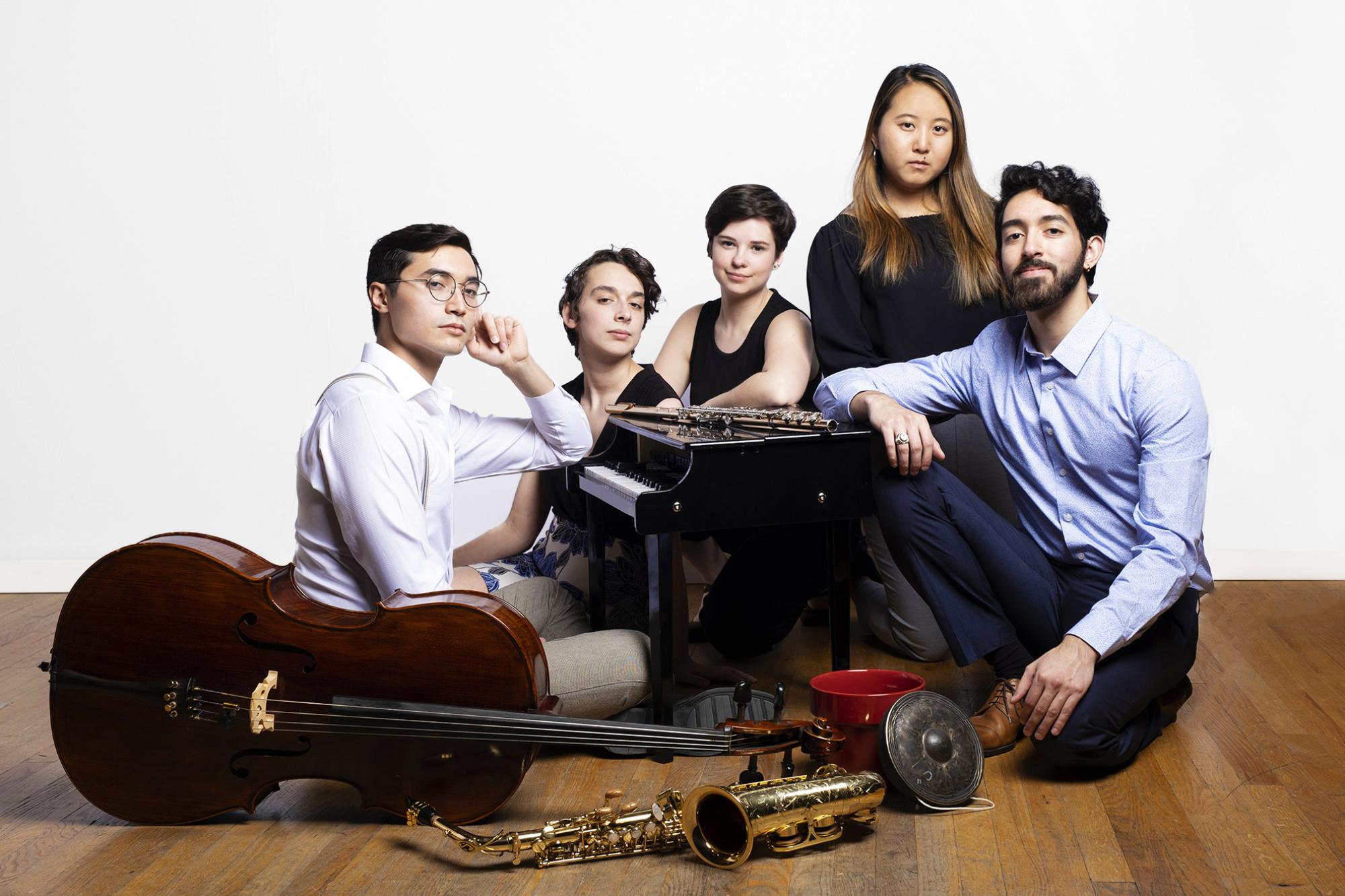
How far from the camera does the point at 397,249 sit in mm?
2850

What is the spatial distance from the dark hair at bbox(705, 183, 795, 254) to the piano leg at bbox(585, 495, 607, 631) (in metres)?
0.98

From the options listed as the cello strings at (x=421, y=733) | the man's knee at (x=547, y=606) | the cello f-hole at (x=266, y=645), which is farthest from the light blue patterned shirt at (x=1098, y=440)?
the cello f-hole at (x=266, y=645)

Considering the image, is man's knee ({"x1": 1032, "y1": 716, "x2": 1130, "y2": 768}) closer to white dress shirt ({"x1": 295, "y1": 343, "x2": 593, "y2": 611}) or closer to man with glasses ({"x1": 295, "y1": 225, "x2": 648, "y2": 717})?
man with glasses ({"x1": 295, "y1": 225, "x2": 648, "y2": 717})

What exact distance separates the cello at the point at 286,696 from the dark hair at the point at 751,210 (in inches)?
71.5

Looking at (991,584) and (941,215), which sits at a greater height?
(941,215)

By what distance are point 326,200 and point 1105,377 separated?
3.43 metres

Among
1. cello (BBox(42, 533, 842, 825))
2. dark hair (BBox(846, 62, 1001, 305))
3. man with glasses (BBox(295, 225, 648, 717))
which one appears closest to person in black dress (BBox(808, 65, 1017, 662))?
dark hair (BBox(846, 62, 1001, 305))

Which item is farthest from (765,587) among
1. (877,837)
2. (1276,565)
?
(1276,565)

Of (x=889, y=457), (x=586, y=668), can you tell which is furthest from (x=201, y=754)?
(x=889, y=457)

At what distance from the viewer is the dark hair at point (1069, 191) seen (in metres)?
2.99

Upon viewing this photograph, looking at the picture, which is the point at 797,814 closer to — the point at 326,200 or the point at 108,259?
the point at 326,200

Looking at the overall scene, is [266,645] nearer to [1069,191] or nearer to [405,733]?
[405,733]

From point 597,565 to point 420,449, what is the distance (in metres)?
1.07

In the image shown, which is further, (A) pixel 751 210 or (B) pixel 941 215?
(A) pixel 751 210
